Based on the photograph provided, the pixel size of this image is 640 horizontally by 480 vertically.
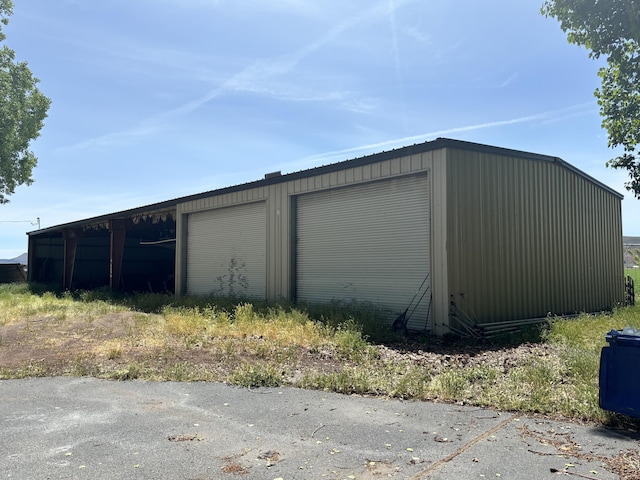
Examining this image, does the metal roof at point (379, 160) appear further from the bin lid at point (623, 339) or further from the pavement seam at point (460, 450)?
the pavement seam at point (460, 450)

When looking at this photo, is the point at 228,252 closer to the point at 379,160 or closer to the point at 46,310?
the point at 46,310

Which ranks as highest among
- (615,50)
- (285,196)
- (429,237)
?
(615,50)

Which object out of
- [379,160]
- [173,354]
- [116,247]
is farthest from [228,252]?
[116,247]

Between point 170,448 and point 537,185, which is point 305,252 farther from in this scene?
point 170,448

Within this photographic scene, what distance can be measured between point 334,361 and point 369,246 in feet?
16.6

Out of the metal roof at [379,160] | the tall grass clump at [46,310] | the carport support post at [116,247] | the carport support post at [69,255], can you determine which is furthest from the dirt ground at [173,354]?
the carport support post at [69,255]

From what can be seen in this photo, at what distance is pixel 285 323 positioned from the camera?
11.0 meters

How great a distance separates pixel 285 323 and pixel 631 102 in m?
11.2

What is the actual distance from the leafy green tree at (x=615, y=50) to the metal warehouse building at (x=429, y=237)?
1.55 meters

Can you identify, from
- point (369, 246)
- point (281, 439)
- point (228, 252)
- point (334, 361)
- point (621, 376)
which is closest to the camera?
point (281, 439)

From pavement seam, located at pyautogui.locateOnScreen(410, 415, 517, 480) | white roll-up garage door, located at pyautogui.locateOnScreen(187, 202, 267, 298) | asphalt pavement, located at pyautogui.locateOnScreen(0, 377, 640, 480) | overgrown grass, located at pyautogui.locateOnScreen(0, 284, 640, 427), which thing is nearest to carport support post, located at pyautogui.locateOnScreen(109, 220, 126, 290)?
white roll-up garage door, located at pyautogui.locateOnScreen(187, 202, 267, 298)

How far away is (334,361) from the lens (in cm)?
823

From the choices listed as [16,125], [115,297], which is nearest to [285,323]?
[115,297]

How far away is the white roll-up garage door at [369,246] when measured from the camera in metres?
11.5
